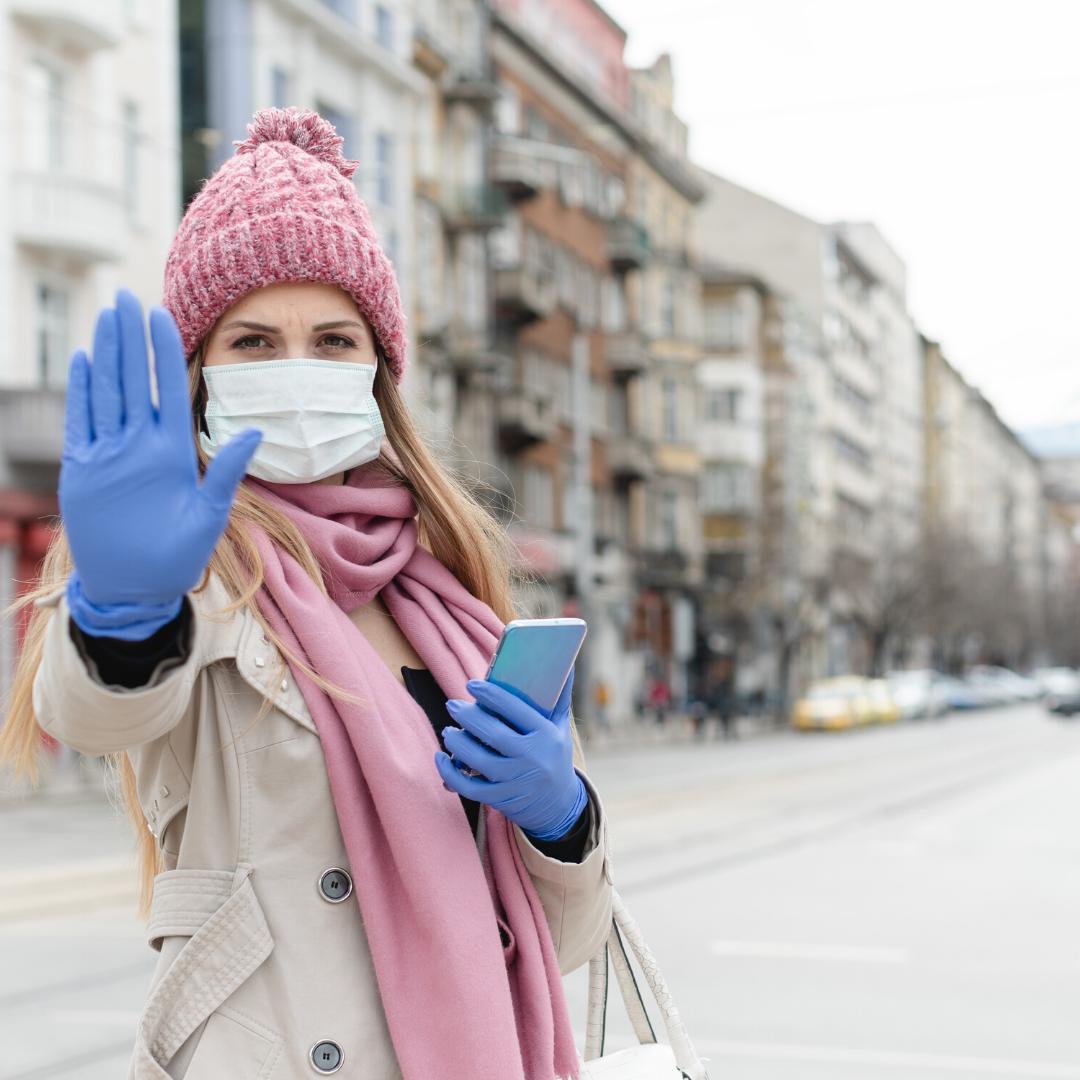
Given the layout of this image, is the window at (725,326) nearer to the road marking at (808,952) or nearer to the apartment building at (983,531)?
the apartment building at (983,531)

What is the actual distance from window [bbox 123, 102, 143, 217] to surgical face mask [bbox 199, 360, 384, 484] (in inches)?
978

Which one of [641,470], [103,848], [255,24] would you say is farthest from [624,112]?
[103,848]

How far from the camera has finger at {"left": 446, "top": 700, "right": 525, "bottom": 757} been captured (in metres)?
1.94

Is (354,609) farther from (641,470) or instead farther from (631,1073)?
(641,470)

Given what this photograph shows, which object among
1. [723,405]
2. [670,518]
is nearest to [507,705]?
[670,518]

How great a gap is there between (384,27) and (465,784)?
3497cm

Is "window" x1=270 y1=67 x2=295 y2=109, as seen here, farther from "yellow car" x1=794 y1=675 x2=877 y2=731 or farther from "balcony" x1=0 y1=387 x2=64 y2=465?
"yellow car" x1=794 y1=675 x2=877 y2=731

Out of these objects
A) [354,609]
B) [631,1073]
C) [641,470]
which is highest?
[641,470]

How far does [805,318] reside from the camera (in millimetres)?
60156

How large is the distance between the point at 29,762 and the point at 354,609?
0.48 meters

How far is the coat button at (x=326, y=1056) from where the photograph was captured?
1.88m

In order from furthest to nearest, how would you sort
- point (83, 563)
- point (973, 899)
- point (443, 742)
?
point (973, 899), point (443, 742), point (83, 563)

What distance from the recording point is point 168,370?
1.62m

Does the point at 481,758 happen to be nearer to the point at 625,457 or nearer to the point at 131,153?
the point at 131,153
